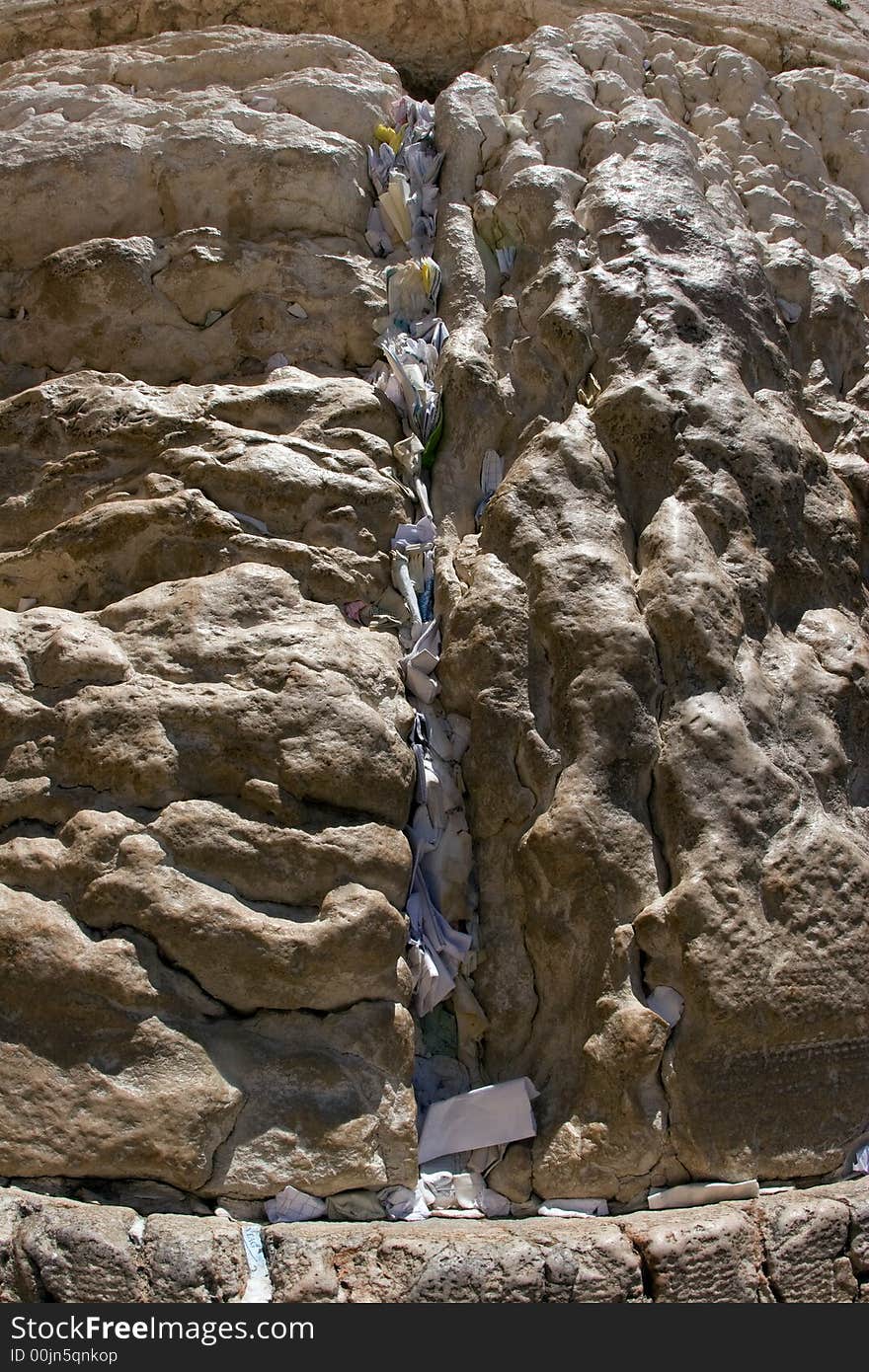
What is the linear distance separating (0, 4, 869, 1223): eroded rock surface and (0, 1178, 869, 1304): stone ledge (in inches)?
0.5

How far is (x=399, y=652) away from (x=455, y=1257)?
1445 mm

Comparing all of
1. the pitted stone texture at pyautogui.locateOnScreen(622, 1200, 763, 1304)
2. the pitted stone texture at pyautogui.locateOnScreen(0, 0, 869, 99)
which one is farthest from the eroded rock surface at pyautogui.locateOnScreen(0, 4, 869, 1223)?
the pitted stone texture at pyautogui.locateOnScreen(0, 0, 869, 99)

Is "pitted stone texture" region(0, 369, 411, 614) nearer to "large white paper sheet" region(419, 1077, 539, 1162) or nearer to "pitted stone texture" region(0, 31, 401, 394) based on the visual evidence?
"pitted stone texture" region(0, 31, 401, 394)

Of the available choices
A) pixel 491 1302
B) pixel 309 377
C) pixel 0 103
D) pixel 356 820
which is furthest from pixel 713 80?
pixel 491 1302

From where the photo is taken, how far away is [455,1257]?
2.19m

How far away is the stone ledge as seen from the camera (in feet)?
6.81

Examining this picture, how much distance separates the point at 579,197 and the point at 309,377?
3.47ft

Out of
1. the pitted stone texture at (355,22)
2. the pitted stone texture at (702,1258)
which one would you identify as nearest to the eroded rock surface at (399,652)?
the pitted stone texture at (702,1258)

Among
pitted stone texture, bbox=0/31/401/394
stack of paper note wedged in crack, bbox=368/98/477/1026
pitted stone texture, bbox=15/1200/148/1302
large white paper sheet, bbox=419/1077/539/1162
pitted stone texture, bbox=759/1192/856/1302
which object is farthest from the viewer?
pitted stone texture, bbox=0/31/401/394

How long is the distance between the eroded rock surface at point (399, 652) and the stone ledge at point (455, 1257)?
0.01m

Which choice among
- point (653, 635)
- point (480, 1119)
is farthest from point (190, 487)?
point (480, 1119)

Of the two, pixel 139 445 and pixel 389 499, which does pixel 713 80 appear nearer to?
pixel 389 499

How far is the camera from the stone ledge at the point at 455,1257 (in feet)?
6.81

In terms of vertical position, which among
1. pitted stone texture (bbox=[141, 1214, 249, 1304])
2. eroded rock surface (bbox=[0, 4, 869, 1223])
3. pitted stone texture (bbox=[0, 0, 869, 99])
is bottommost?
pitted stone texture (bbox=[141, 1214, 249, 1304])
